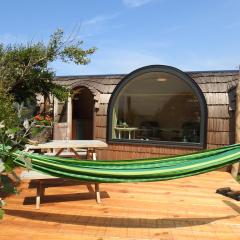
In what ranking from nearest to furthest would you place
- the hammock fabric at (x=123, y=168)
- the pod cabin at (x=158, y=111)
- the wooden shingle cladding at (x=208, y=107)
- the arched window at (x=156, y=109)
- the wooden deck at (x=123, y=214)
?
the hammock fabric at (x=123, y=168) → the wooden deck at (x=123, y=214) → the wooden shingle cladding at (x=208, y=107) → the pod cabin at (x=158, y=111) → the arched window at (x=156, y=109)

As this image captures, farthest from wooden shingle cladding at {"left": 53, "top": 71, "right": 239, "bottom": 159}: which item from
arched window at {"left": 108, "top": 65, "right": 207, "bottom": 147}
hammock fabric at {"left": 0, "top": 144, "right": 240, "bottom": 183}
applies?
hammock fabric at {"left": 0, "top": 144, "right": 240, "bottom": 183}

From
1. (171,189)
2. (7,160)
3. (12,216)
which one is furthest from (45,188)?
(7,160)

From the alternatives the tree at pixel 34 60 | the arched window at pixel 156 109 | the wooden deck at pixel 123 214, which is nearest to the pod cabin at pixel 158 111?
the arched window at pixel 156 109

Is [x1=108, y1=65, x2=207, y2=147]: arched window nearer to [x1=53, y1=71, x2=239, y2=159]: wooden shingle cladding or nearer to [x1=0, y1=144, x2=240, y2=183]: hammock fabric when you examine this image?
[x1=53, y1=71, x2=239, y2=159]: wooden shingle cladding

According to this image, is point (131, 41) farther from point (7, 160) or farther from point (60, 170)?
point (7, 160)

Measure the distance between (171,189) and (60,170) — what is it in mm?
3470

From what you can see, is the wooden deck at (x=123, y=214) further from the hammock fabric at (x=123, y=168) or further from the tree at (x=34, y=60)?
the tree at (x=34, y=60)

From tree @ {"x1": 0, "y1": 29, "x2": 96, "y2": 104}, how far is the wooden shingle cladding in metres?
2.94

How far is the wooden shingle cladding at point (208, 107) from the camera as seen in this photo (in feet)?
30.8

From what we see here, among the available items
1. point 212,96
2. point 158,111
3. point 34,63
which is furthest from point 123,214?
point 158,111

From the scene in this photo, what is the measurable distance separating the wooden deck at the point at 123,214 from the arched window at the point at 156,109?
314 cm

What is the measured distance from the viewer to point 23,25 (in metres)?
8.52

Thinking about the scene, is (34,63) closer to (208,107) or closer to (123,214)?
(123,214)

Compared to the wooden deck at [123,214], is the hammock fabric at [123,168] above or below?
above
